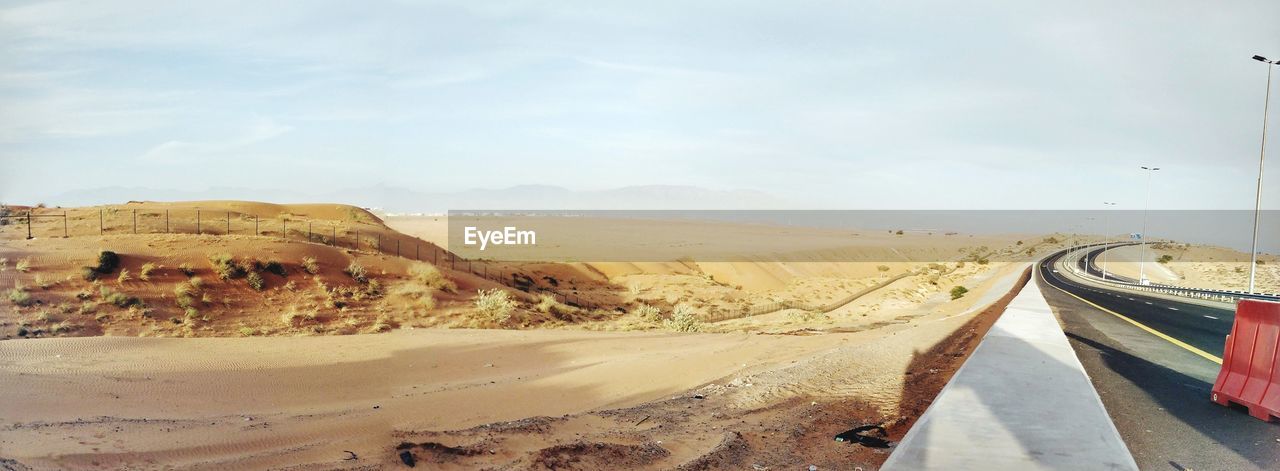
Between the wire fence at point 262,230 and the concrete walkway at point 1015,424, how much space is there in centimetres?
2934

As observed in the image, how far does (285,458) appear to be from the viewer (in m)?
7.69

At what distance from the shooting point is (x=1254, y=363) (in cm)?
764

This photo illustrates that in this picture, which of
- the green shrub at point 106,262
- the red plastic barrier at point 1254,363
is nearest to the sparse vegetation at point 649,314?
the green shrub at point 106,262

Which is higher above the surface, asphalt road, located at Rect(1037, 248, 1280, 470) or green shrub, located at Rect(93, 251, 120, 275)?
asphalt road, located at Rect(1037, 248, 1280, 470)

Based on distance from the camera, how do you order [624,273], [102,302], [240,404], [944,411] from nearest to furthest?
[944,411] → [240,404] → [102,302] → [624,273]

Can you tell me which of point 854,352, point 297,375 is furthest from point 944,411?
point 297,375

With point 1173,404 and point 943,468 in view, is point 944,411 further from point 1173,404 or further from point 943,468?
point 1173,404

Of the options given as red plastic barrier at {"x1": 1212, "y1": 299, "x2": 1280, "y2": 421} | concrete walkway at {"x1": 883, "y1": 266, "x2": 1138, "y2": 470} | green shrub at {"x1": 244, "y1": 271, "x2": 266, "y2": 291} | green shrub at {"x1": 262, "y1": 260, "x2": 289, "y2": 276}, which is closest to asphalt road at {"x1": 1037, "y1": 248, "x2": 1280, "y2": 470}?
red plastic barrier at {"x1": 1212, "y1": 299, "x2": 1280, "y2": 421}

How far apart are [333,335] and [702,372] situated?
14200 mm

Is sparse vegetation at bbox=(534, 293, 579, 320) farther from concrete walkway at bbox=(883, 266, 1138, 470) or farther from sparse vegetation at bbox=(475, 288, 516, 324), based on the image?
concrete walkway at bbox=(883, 266, 1138, 470)

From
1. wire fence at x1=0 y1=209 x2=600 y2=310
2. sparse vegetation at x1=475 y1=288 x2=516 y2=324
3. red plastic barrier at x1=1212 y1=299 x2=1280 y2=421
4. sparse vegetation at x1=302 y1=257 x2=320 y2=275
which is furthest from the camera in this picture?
wire fence at x1=0 y1=209 x2=600 y2=310

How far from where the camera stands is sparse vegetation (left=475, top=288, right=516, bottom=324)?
2881cm

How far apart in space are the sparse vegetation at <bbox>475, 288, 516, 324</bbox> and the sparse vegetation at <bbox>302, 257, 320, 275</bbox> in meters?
6.16

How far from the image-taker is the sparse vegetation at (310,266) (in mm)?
29703
